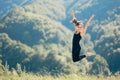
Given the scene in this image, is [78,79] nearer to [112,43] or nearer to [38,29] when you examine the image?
[112,43]

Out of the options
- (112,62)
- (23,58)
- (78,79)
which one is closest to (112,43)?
(112,62)

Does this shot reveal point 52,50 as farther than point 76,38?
Yes

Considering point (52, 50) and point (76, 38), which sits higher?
point (76, 38)

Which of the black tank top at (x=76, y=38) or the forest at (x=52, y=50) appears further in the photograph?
the forest at (x=52, y=50)

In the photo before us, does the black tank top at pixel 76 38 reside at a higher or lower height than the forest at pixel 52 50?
higher

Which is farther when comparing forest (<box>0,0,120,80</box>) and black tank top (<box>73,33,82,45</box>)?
forest (<box>0,0,120,80</box>)

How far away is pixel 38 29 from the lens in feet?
637

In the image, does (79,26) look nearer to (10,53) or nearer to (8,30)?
(10,53)

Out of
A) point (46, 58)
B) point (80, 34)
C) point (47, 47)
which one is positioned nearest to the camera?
point (80, 34)

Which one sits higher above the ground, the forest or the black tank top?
the black tank top

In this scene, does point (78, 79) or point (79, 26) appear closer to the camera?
point (79, 26)

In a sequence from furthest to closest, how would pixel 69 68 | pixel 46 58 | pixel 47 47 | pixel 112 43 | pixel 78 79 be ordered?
Answer: pixel 47 47, pixel 112 43, pixel 46 58, pixel 69 68, pixel 78 79

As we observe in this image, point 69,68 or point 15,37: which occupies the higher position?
point 15,37

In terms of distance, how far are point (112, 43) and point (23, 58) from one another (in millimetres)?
54778
